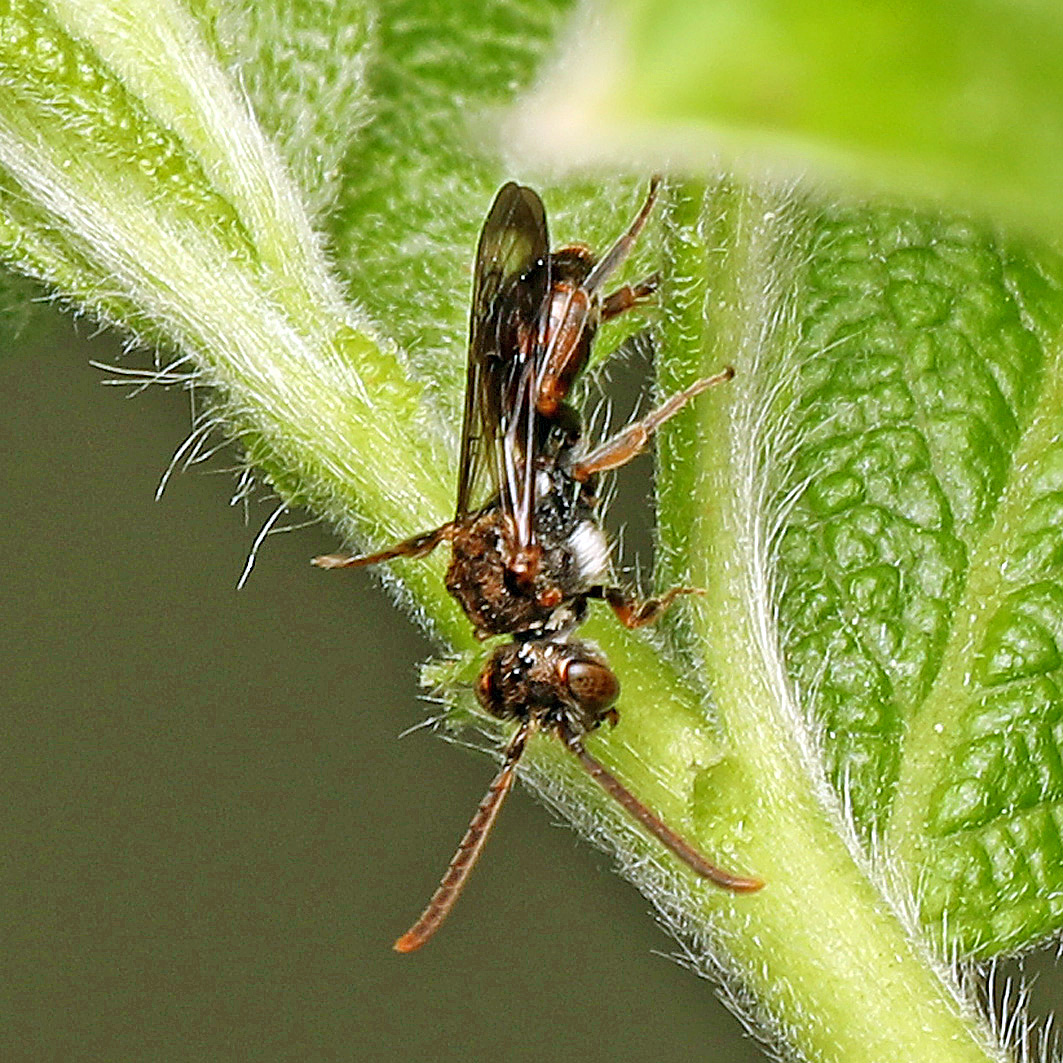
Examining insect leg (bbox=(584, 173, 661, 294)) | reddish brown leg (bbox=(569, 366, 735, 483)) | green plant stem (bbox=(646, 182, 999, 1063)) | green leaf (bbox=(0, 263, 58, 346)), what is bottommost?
green plant stem (bbox=(646, 182, 999, 1063))

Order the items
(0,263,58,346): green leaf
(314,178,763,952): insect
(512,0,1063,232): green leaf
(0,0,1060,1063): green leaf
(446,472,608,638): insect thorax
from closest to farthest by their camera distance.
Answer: (512,0,1063,232): green leaf → (0,0,1060,1063): green leaf → (314,178,763,952): insect → (446,472,608,638): insect thorax → (0,263,58,346): green leaf

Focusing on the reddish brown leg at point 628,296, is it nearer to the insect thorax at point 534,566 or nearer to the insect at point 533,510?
the insect at point 533,510

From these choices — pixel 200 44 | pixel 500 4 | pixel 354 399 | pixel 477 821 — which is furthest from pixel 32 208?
pixel 477 821

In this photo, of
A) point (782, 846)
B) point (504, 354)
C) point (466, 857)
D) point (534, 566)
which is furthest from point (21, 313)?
point (782, 846)

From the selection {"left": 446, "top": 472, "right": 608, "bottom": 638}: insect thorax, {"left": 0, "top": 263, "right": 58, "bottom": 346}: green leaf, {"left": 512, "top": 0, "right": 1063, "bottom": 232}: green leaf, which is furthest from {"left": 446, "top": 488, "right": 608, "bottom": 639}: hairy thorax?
{"left": 512, "top": 0, "right": 1063, "bottom": 232}: green leaf

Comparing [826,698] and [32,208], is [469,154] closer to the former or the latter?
[32,208]

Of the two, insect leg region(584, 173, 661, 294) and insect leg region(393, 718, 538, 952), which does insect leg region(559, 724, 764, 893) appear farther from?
insect leg region(584, 173, 661, 294)

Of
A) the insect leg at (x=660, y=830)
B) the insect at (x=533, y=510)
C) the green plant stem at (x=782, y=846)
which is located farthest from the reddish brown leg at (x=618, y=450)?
the insect leg at (x=660, y=830)
